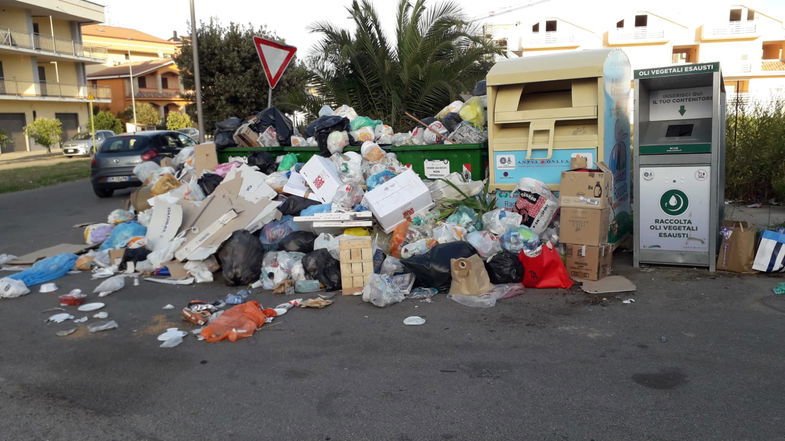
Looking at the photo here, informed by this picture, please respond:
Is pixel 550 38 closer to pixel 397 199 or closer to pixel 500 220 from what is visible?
pixel 397 199

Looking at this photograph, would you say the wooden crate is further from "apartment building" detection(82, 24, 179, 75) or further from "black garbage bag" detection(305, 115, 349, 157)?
"apartment building" detection(82, 24, 179, 75)

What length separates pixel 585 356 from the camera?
3793 mm

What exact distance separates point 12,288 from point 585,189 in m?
5.44

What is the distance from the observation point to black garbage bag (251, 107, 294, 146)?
8.20 meters

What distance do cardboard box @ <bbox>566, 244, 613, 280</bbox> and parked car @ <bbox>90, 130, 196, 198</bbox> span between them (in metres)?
9.64

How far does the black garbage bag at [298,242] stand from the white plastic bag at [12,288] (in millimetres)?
2479

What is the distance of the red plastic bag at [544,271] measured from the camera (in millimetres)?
5266

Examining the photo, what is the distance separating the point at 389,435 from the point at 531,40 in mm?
52499

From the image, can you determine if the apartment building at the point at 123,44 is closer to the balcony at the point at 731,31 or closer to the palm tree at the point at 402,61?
the balcony at the point at 731,31

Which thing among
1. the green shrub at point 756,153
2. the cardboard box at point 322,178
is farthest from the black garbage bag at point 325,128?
the green shrub at point 756,153

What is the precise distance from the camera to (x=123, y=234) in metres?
7.17

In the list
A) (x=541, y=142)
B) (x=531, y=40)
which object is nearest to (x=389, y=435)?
(x=541, y=142)

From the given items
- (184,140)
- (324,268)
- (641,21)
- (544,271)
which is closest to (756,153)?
(544,271)

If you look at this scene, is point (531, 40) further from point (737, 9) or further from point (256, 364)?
point (256, 364)
